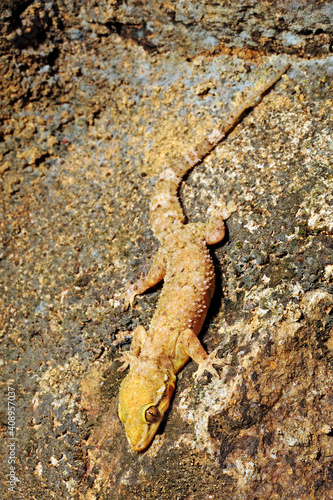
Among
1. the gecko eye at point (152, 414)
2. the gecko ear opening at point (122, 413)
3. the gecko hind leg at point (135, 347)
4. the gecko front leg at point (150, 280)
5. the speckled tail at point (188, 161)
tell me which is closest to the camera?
the gecko eye at point (152, 414)

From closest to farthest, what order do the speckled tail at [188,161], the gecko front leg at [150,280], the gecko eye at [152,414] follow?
the gecko eye at [152,414] → the gecko front leg at [150,280] → the speckled tail at [188,161]

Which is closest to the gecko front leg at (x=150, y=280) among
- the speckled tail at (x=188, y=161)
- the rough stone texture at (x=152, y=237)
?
the rough stone texture at (x=152, y=237)

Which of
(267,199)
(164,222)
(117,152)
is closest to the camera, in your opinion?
(267,199)

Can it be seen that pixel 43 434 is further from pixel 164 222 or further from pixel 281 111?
pixel 281 111

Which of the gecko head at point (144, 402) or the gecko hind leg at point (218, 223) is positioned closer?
the gecko head at point (144, 402)

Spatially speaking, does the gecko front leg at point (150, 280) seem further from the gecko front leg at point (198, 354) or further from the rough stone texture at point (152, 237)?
the gecko front leg at point (198, 354)

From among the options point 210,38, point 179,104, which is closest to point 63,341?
point 179,104
